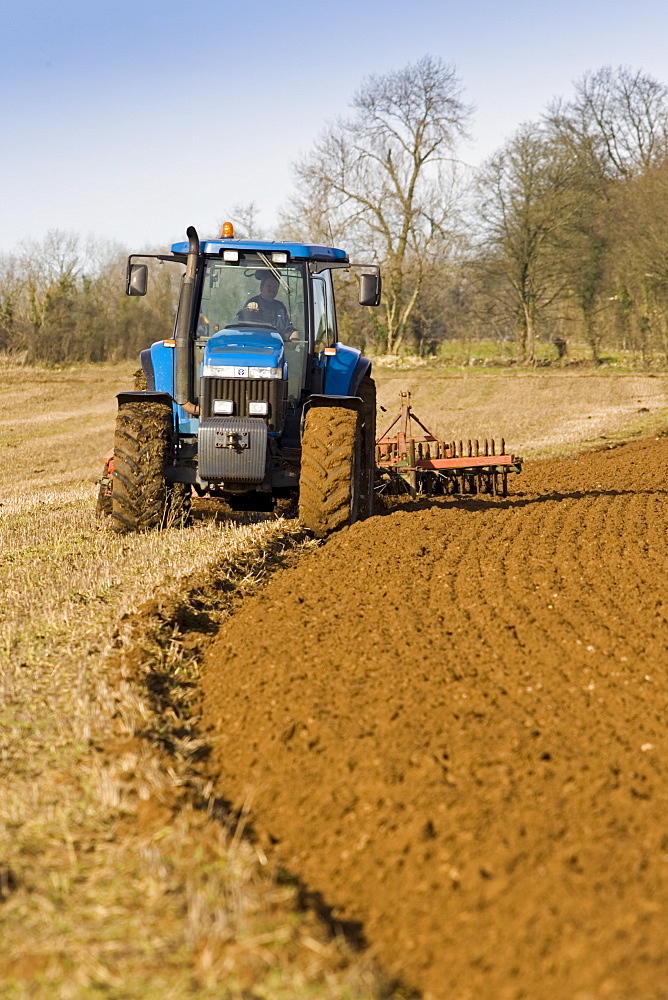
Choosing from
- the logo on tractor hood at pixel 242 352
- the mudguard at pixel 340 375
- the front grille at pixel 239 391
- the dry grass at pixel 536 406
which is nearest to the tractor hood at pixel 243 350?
the logo on tractor hood at pixel 242 352

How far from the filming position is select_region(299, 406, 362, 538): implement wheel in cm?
874

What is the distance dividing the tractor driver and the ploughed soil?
100 inches

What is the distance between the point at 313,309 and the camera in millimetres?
9508

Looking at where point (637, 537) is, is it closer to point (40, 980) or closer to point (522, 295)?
point (40, 980)

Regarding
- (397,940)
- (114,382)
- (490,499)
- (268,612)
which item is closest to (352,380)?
(490,499)

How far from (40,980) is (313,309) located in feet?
24.0

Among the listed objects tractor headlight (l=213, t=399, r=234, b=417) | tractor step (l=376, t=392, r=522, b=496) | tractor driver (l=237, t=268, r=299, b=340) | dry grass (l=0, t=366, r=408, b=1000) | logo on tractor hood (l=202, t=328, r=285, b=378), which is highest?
tractor driver (l=237, t=268, r=299, b=340)

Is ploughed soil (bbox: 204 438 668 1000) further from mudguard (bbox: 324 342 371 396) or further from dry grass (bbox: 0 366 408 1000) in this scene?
mudguard (bbox: 324 342 371 396)

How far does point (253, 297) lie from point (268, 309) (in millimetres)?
179

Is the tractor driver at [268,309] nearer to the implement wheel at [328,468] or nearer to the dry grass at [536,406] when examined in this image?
the implement wheel at [328,468]

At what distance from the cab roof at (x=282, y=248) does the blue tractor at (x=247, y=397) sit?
11 millimetres

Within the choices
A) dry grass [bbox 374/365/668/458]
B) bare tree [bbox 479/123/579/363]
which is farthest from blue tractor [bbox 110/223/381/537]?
bare tree [bbox 479/123/579/363]

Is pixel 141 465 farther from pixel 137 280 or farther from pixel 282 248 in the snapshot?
pixel 282 248

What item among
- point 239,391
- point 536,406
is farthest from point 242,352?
point 536,406
